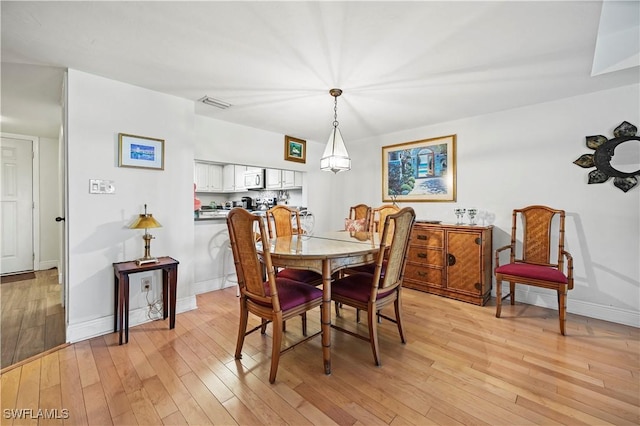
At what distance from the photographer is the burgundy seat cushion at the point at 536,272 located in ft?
8.00

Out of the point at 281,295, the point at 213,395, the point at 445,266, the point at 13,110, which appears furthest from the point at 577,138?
the point at 13,110

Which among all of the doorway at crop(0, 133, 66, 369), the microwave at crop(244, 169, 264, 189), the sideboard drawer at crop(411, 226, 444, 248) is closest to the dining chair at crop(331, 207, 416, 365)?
the sideboard drawer at crop(411, 226, 444, 248)

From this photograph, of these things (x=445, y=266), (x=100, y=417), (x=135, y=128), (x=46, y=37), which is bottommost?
(x=100, y=417)

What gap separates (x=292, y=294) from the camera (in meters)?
1.93

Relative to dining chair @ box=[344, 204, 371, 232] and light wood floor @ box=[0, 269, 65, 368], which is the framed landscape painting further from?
light wood floor @ box=[0, 269, 65, 368]

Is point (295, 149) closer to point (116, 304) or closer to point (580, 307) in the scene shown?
point (116, 304)

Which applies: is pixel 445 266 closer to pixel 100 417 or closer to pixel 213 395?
pixel 213 395

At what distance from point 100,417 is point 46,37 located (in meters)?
2.36

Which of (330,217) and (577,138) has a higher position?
(577,138)

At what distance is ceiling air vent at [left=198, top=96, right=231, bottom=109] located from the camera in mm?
2932

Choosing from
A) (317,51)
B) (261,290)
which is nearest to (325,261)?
(261,290)

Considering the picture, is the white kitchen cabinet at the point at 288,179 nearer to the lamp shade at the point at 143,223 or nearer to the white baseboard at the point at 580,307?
the lamp shade at the point at 143,223

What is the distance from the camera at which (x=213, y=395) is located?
1631mm

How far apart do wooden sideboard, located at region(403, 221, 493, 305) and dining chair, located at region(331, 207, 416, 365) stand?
135 cm
